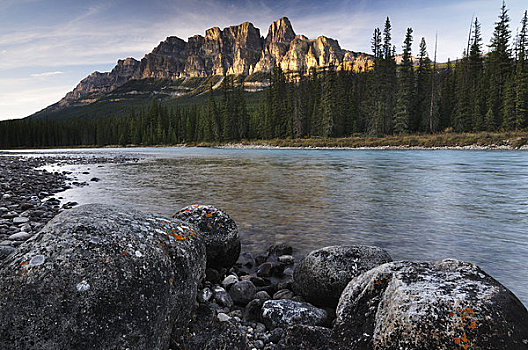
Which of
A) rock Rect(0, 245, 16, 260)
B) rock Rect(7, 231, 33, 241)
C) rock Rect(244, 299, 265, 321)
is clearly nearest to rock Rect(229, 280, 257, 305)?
rock Rect(244, 299, 265, 321)

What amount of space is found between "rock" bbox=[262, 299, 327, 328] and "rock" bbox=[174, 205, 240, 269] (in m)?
1.79

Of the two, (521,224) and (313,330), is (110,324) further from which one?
(521,224)

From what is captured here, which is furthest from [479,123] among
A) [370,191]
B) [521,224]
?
[521,224]

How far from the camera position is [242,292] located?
4617 millimetres

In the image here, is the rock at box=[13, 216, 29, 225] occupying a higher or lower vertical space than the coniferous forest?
lower

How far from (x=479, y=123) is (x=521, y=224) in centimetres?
5256

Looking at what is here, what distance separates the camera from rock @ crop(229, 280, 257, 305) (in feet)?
14.9

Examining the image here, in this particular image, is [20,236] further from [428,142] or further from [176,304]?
[428,142]

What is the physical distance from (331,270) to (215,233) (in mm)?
2244

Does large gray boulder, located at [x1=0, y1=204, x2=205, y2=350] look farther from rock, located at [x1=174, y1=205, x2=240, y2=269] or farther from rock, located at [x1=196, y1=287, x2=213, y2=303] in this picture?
rock, located at [x1=174, y1=205, x2=240, y2=269]

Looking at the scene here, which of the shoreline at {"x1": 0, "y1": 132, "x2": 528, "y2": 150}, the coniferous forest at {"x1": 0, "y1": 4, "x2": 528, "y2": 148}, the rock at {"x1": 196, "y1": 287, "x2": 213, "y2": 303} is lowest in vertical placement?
the rock at {"x1": 196, "y1": 287, "x2": 213, "y2": 303}

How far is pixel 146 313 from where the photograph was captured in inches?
107

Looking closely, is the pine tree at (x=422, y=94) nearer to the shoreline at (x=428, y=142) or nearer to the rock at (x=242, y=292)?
the shoreline at (x=428, y=142)

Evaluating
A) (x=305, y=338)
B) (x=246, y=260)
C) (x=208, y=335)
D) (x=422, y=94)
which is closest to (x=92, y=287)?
(x=208, y=335)
